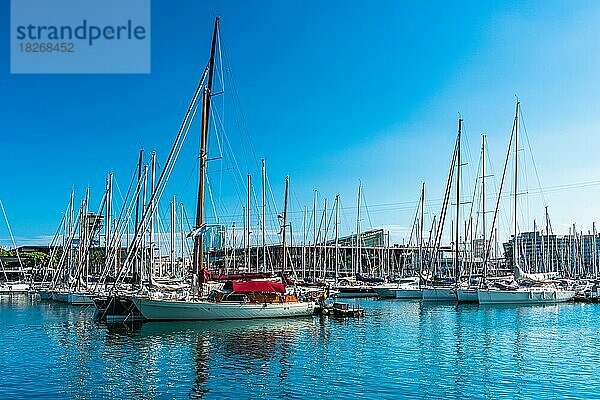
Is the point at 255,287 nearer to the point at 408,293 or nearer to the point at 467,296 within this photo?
the point at 467,296

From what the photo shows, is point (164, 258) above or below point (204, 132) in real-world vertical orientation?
below

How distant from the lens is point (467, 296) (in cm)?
7725

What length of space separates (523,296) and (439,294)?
11.0 meters

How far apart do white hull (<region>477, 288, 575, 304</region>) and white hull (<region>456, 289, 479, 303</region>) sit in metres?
0.61

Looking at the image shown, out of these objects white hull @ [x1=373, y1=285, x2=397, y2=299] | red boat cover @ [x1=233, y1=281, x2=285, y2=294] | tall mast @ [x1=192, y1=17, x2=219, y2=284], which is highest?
tall mast @ [x1=192, y1=17, x2=219, y2=284]

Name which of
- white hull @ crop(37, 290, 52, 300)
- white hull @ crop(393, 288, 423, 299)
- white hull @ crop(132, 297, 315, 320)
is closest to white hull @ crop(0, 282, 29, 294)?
white hull @ crop(37, 290, 52, 300)

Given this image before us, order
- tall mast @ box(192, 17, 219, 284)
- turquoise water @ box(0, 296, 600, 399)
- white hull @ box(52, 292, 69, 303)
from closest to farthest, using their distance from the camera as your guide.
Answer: turquoise water @ box(0, 296, 600, 399), tall mast @ box(192, 17, 219, 284), white hull @ box(52, 292, 69, 303)

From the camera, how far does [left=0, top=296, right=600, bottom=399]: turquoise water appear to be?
28.4 m

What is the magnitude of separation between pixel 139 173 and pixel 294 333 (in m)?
34.4

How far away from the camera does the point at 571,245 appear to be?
14912 cm

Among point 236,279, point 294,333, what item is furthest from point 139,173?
point 294,333

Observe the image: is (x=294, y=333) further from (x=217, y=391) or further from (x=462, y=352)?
(x=217, y=391)

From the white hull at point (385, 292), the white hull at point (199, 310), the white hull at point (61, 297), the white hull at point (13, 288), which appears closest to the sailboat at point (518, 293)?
the white hull at point (385, 292)

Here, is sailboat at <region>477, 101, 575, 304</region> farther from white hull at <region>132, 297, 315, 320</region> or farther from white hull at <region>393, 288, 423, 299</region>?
white hull at <region>132, 297, 315, 320</region>
